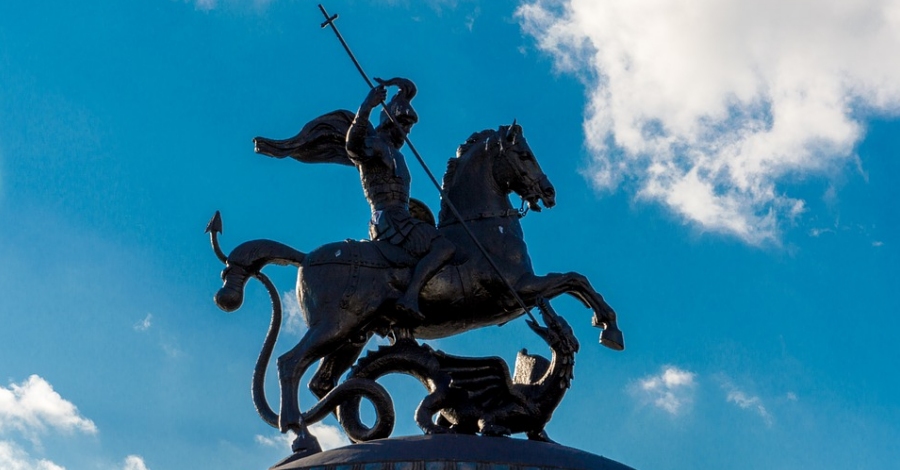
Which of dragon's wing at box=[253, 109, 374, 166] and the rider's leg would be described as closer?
the rider's leg

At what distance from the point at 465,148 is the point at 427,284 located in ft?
7.05

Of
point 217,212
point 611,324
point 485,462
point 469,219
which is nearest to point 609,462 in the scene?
point 485,462

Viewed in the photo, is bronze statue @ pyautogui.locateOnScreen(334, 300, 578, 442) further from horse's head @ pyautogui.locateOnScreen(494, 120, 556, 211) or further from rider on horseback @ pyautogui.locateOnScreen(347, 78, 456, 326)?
horse's head @ pyautogui.locateOnScreen(494, 120, 556, 211)

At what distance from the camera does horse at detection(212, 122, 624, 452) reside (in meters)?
17.7

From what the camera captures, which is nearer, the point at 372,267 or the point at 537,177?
the point at 372,267

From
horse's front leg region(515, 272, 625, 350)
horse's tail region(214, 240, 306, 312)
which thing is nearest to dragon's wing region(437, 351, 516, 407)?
horse's front leg region(515, 272, 625, 350)

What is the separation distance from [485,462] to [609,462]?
1394 mm

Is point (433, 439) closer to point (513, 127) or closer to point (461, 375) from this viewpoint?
point (461, 375)

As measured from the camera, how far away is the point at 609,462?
53.3 ft

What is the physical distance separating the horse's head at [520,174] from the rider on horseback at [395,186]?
3.52 feet

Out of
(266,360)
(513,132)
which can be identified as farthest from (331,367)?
(513,132)

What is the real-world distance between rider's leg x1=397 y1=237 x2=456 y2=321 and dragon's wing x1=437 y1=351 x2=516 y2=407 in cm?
76

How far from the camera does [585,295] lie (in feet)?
60.4

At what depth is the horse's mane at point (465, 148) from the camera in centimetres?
1914
